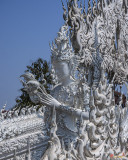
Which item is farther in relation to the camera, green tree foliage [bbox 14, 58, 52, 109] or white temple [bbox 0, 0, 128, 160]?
green tree foliage [bbox 14, 58, 52, 109]

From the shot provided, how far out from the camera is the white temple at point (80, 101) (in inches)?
102

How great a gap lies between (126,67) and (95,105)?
5.53m

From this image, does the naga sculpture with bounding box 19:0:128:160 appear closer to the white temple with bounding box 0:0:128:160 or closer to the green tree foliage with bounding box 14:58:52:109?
the white temple with bounding box 0:0:128:160

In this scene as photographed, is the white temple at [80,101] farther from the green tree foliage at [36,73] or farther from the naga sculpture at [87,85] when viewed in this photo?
the green tree foliage at [36,73]

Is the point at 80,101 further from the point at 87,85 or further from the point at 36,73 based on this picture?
the point at 36,73

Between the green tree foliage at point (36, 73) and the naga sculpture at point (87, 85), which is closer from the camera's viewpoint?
the naga sculpture at point (87, 85)

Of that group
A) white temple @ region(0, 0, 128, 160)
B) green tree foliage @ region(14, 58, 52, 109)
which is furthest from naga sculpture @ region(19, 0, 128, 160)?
green tree foliage @ region(14, 58, 52, 109)

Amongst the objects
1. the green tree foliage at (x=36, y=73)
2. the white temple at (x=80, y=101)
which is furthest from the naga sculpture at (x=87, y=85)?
the green tree foliage at (x=36, y=73)

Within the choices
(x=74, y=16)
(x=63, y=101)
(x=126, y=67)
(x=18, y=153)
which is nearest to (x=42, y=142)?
(x=18, y=153)

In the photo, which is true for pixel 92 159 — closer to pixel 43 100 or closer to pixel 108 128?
pixel 108 128

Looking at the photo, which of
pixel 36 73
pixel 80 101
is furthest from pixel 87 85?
pixel 36 73

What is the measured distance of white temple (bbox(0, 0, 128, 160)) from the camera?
8.47ft

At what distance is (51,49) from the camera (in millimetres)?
4168

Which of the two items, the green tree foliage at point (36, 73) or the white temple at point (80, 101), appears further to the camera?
the green tree foliage at point (36, 73)
